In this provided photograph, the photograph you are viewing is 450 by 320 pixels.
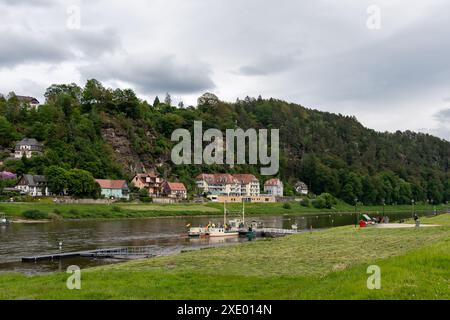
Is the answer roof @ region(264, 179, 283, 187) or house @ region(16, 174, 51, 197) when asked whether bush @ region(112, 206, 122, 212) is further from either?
roof @ region(264, 179, 283, 187)

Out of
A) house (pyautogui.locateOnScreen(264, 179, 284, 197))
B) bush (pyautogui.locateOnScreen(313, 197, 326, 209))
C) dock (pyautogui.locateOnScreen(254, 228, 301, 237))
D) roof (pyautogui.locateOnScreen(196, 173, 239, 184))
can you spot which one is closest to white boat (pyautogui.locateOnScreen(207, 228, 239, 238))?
dock (pyautogui.locateOnScreen(254, 228, 301, 237))

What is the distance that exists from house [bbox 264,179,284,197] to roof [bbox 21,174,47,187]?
92.3 m

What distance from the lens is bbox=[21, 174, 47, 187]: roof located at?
119 metres

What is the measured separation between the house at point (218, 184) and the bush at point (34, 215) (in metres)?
82.9

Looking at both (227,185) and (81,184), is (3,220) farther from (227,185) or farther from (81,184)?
(227,185)

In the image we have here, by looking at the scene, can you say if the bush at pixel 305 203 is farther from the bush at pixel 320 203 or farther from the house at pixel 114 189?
the house at pixel 114 189

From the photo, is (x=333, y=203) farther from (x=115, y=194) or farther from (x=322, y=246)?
(x=322, y=246)

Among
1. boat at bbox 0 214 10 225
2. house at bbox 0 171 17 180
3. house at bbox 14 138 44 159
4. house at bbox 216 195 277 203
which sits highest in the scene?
house at bbox 14 138 44 159

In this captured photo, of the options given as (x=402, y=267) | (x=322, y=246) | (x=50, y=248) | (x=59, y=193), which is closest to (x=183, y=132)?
(x=59, y=193)

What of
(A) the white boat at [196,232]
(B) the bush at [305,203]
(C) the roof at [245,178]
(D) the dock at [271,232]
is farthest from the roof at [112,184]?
(D) the dock at [271,232]

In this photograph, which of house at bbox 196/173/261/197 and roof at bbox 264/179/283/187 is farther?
roof at bbox 264/179/283/187

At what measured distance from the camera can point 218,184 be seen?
580 ft
